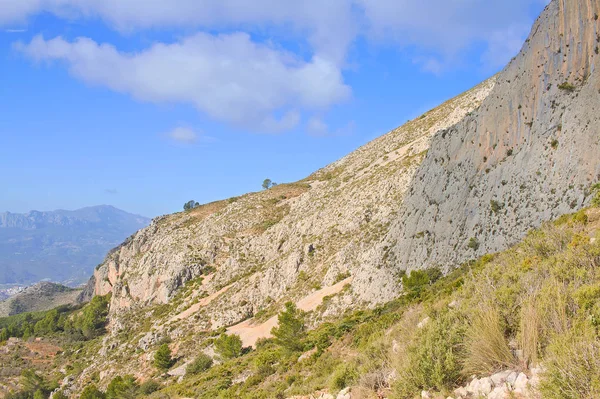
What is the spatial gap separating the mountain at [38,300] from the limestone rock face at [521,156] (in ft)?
539

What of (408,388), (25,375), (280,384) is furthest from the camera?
(25,375)

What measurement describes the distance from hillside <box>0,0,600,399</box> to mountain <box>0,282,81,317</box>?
96.1 metres

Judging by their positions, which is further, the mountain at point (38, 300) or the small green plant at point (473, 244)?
the mountain at point (38, 300)

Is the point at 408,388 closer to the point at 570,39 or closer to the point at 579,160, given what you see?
the point at 579,160

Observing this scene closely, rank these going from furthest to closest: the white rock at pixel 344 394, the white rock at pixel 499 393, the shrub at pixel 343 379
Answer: the shrub at pixel 343 379, the white rock at pixel 344 394, the white rock at pixel 499 393

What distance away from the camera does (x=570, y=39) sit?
2661 cm

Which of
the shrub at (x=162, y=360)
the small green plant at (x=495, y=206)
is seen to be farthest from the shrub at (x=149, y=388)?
the small green plant at (x=495, y=206)

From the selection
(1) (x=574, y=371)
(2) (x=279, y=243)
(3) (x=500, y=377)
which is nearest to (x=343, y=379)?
(3) (x=500, y=377)

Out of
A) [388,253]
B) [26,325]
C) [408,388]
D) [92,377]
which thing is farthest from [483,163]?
[26,325]

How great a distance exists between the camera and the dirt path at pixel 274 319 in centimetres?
3775

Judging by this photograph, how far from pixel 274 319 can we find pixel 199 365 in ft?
27.9

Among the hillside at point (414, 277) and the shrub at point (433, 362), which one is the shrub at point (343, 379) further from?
the shrub at point (433, 362)

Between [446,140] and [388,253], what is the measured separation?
1241 centimetres

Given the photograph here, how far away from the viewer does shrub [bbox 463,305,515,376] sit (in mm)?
8000
